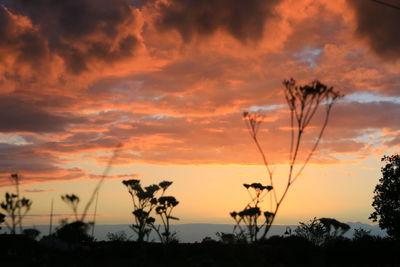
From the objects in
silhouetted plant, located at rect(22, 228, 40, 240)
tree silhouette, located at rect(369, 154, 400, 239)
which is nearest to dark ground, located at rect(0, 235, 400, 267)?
silhouetted plant, located at rect(22, 228, 40, 240)

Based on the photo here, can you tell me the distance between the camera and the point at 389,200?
40.7m

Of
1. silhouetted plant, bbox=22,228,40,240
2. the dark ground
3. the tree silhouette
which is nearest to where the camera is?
the dark ground

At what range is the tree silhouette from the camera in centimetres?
Answer: 3991

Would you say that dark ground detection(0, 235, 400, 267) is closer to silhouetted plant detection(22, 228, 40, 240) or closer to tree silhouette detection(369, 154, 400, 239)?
silhouetted plant detection(22, 228, 40, 240)

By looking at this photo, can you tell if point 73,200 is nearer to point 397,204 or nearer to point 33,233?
point 33,233

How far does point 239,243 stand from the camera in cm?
1158

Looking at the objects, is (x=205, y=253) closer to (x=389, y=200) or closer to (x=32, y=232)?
(x=32, y=232)

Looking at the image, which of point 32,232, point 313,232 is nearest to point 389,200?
point 313,232

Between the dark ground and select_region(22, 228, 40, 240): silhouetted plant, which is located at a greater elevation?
select_region(22, 228, 40, 240): silhouetted plant

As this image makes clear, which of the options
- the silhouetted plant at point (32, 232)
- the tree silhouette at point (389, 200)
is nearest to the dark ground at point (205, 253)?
the silhouetted plant at point (32, 232)

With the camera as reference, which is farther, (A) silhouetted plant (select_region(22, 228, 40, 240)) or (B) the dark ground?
(A) silhouetted plant (select_region(22, 228, 40, 240))

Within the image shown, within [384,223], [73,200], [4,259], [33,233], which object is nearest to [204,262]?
[73,200]

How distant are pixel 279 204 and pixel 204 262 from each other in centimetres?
260

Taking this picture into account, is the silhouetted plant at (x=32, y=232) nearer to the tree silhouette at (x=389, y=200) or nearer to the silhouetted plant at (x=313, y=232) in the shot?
the silhouetted plant at (x=313, y=232)
